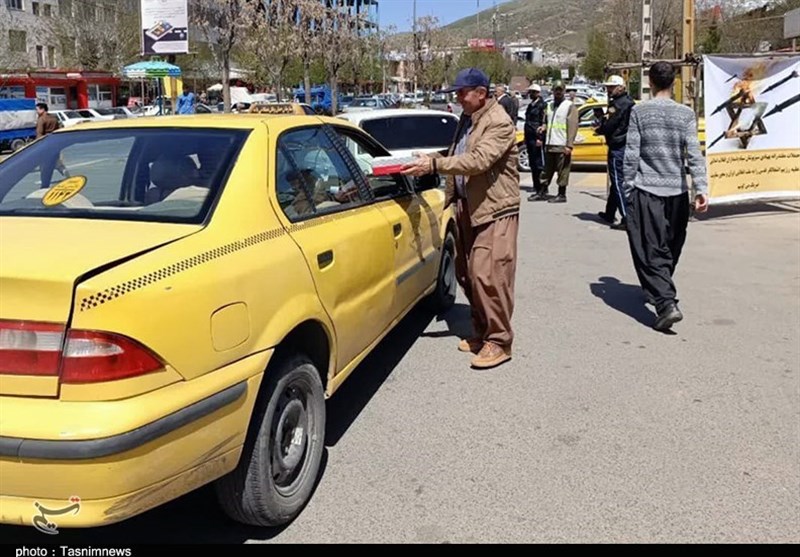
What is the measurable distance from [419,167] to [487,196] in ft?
1.81

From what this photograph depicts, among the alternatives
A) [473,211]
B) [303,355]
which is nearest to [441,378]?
[473,211]

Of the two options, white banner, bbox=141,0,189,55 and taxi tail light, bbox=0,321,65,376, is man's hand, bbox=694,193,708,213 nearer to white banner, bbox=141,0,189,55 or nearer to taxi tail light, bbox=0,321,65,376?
taxi tail light, bbox=0,321,65,376

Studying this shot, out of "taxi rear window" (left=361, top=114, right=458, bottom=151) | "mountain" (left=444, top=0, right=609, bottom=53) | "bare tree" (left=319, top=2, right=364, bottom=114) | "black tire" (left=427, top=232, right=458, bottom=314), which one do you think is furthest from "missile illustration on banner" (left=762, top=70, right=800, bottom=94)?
"mountain" (left=444, top=0, right=609, bottom=53)

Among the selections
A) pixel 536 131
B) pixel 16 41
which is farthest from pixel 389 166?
pixel 16 41

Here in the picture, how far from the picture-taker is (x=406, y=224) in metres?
→ 4.88

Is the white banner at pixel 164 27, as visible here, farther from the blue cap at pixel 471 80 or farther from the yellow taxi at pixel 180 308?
the yellow taxi at pixel 180 308

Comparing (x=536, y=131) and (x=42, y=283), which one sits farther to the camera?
(x=536, y=131)

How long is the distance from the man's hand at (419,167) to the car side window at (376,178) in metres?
0.19

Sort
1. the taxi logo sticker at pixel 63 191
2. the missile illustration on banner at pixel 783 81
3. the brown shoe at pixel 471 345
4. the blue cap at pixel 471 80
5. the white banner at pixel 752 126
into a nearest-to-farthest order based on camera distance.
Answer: the taxi logo sticker at pixel 63 191 < the blue cap at pixel 471 80 < the brown shoe at pixel 471 345 < the white banner at pixel 752 126 < the missile illustration on banner at pixel 783 81

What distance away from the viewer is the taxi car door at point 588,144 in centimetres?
1728

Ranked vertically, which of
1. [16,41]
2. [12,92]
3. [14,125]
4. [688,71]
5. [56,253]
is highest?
[16,41]

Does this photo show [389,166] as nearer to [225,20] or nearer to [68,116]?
[225,20]

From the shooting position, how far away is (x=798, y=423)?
4.28m

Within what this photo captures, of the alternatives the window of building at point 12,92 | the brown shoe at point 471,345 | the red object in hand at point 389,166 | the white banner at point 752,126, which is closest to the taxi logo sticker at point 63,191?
the red object in hand at point 389,166
